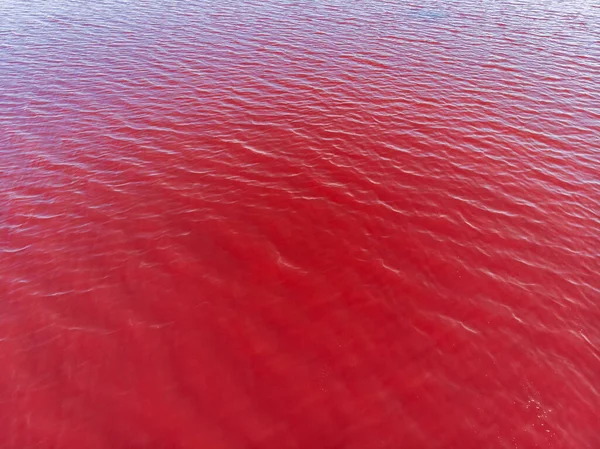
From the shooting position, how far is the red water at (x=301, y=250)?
6926mm

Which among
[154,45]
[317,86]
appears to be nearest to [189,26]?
[154,45]

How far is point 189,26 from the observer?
74.3 feet

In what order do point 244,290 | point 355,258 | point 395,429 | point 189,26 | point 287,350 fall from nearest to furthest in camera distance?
point 395,429 → point 287,350 → point 244,290 → point 355,258 → point 189,26

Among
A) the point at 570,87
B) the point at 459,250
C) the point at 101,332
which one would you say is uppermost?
the point at 570,87

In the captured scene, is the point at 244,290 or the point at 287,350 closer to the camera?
the point at 287,350

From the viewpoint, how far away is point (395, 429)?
6656 mm

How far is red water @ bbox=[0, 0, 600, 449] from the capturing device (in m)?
6.93

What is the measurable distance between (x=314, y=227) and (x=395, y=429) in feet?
17.3

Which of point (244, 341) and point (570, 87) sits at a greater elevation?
point (570, 87)

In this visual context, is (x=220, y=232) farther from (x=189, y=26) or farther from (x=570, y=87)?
(x=189, y=26)

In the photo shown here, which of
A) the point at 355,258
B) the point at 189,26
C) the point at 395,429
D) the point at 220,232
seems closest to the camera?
the point at 395,429

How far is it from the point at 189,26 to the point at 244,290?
19629 millimetres

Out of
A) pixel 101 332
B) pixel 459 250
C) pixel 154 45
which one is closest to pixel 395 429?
pixel 459 250

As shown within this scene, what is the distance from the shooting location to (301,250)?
9836 mm
